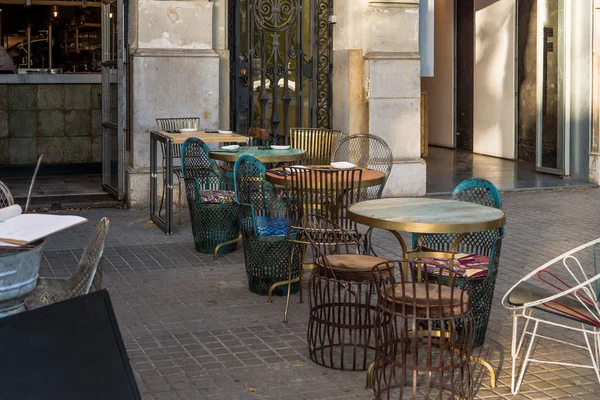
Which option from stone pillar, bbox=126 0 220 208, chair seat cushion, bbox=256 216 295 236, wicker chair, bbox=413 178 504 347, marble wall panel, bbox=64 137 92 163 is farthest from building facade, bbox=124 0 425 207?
wicker chair, bbox=413 178 504 347

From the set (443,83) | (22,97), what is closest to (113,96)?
(22,97)

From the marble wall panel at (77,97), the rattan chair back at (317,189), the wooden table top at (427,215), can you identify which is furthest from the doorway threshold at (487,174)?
the wooden table top at (427,215)

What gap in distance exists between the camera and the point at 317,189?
6695 mm

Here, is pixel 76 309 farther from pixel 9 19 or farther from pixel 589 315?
pixel 9 19

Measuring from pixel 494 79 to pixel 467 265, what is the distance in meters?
11.4

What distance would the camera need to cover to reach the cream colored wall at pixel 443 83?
18.0m

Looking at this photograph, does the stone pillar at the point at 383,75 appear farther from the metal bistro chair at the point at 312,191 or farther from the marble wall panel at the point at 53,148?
the metal bistro chair at the point at 312,191

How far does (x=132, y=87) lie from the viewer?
1054 centimetres

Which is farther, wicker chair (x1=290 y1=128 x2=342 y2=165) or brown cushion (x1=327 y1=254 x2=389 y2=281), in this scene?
wicker chair (x1=290 y1=128 x2=342 y2=165)

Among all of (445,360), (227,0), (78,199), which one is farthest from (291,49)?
(445,360)

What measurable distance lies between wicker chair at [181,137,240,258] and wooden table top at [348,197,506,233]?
2431 mm

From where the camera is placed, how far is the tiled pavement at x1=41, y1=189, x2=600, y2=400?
500 cm

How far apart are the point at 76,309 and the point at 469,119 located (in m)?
15.1

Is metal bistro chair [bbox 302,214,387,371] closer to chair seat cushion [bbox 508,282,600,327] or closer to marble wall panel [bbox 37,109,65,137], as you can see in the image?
chair seat cushion [bbox 508,282,600,327]
